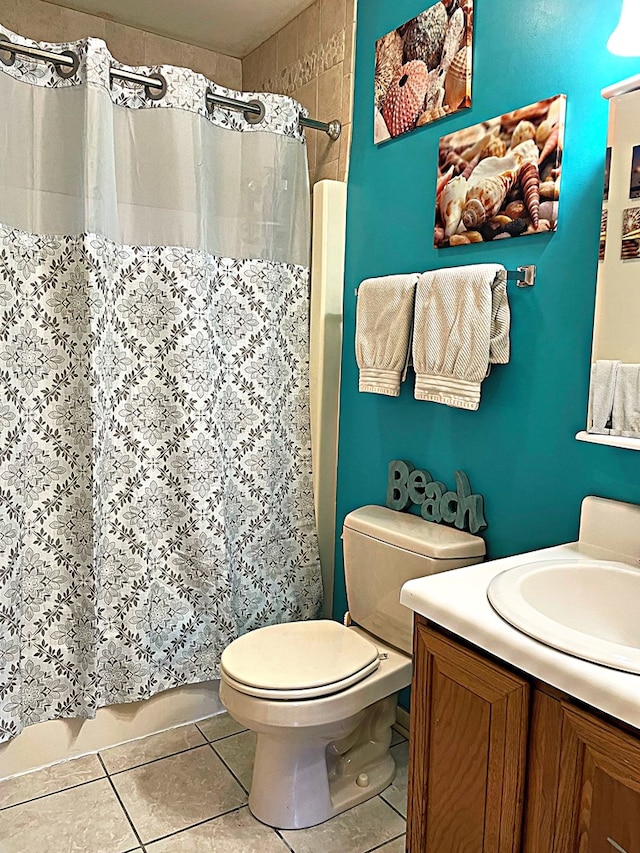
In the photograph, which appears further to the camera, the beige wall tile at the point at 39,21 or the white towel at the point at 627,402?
the beige wall tile at the point at 39,21

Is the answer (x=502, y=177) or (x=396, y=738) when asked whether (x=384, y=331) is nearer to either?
(x=502, y=177)

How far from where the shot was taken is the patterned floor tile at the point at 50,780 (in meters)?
1.90

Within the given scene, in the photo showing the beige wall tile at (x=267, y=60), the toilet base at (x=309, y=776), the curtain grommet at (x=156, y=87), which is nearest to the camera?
the toilet base at (x=309, y=776)

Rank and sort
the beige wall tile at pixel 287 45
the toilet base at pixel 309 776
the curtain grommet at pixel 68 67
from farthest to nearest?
the beige wall tile at pixel 287 45, the curtain grommet at pixel 68 67, the toilet base at pixel 309 776

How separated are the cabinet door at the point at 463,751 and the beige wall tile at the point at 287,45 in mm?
2124

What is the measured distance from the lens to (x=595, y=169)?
151 cm

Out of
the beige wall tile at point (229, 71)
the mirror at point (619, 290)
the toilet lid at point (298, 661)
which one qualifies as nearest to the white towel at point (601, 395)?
the mirror at point (619, 290)

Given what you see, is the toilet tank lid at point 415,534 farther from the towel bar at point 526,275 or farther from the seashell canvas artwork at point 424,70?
the seashell canvas artwork at point 424,70

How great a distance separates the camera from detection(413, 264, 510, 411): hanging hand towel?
5.56 feet

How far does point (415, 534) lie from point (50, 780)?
4.15ft

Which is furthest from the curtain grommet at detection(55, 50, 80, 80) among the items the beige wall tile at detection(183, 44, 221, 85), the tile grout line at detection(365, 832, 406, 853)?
the tile grout line at detection(365, 832, 406, 853)

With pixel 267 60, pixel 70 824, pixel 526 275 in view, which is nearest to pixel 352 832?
pixel 70 824

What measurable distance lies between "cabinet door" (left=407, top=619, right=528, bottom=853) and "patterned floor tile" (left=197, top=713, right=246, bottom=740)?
0.98 metres

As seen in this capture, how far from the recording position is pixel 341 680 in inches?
67.4
